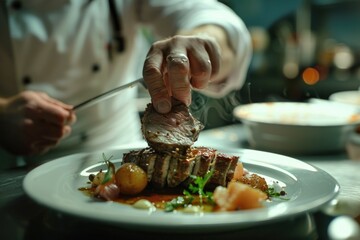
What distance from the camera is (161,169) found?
109 centimetres

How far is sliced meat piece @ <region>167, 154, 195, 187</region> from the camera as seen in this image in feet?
3.54

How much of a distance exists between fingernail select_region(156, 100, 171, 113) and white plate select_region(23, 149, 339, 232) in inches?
8.6

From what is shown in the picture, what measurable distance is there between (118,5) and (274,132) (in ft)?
3.02

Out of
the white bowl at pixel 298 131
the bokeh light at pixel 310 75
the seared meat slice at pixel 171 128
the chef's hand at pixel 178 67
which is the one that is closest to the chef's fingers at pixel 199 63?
the chef's hand at pixel 178 67

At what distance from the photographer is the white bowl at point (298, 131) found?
1502 mm

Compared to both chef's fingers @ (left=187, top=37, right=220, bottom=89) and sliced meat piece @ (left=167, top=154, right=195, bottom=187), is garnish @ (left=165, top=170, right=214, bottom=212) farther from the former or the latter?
chef's fingers @ (left=187, top=37, right=220, bottom=89)

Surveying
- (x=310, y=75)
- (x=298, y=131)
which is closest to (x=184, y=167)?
(x=298, y=131)

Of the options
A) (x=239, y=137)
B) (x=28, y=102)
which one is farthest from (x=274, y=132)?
(x=28, y=102)

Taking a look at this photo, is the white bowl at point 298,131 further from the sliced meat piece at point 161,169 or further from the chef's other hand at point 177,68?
the sliced meat piece at point 161,169

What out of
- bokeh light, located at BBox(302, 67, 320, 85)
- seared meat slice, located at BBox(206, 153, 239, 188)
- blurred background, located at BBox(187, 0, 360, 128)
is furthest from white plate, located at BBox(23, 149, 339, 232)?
bokeh light, located at BBox(302, 67, 320, 85)

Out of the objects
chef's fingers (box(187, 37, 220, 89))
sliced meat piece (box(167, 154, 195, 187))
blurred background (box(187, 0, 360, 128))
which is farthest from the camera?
blurred background (box(187, 0, 360, 128))

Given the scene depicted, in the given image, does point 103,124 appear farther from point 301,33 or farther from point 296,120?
point 301,33

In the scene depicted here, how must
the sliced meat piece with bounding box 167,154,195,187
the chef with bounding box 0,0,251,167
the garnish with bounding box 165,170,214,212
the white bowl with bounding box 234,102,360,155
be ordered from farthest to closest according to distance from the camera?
1. the chef with bounding box 0,0,251,167
2. the white bowl with bounding box 234,102,360,155
3. the sliced meat piece with bounding box 167,154,195,187
4. the garnish with bounding box 165,170,214,212

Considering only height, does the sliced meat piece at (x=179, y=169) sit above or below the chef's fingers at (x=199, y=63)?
below
